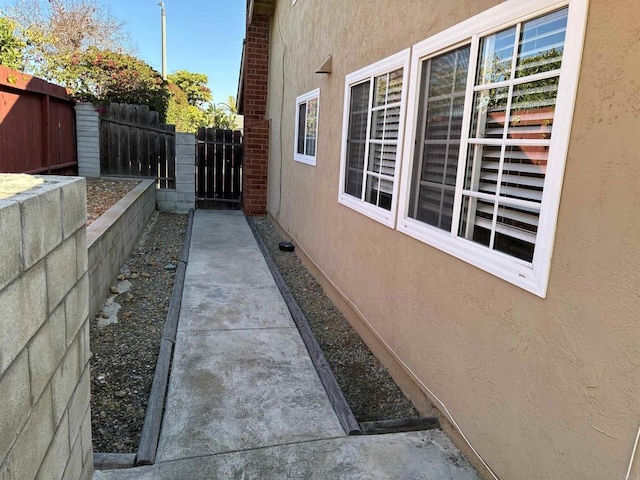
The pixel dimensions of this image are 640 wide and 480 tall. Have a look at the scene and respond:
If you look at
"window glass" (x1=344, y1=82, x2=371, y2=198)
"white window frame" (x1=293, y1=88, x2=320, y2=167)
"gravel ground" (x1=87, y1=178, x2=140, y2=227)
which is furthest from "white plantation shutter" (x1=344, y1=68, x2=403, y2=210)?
"gravel ground" (x1=87, y1=178, x2=140, y2=227)

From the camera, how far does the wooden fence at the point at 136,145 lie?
10430 millimetres

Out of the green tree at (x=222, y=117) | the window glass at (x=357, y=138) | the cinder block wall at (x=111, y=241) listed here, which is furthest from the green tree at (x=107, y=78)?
the window glass at (x=357, y=138)

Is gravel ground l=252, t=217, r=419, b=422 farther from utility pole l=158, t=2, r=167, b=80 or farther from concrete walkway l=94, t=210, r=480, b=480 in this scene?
utility pole l=158, t=2, r=167, b=80

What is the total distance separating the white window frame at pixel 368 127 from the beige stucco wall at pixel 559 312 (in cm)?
11

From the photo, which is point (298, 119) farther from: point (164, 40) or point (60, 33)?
point (164, 40)

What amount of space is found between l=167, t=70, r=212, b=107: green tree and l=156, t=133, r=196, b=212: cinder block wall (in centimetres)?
1987

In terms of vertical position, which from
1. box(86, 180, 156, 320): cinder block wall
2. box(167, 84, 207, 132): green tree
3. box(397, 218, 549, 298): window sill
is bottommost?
box(86, 180, 156, 320): cinder block wall

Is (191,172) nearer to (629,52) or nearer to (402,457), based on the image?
(402,457)

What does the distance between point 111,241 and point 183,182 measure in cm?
571

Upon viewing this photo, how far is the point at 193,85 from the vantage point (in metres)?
30.0

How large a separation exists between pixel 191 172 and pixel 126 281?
5536 mm

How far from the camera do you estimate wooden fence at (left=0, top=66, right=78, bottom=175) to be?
6.67 m

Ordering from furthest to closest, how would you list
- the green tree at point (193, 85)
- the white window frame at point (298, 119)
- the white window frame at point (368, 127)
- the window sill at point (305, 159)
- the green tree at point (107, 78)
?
the green tree at point (193, 85), the green tree at point (107, 78), the window sill at point (305, 159), the white window frame at point (298, 119), the white window frame at point (368, 127)

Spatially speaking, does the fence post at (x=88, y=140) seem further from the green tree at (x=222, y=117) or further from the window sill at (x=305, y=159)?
the green tree at (x=222, y=117)
